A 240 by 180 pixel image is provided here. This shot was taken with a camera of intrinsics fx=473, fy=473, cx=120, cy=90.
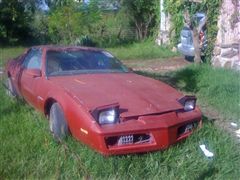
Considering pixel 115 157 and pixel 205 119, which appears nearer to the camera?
pixel 115 157

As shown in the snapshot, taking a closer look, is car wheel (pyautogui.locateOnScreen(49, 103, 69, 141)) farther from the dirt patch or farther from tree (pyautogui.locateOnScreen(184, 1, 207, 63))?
tree (pyautogui.locateOnScreen(184, 1, 207, 63))

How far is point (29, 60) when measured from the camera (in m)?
7.42

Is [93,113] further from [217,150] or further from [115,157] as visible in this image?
[217,150]

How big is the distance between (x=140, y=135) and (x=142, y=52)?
1169 cm

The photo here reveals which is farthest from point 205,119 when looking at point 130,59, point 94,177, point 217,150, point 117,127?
point 130,59

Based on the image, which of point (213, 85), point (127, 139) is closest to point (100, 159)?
point (127, 139)

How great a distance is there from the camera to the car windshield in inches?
255

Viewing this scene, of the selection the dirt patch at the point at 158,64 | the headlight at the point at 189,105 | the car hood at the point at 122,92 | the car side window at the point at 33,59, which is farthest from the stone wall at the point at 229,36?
the headlight at the point at 189,105

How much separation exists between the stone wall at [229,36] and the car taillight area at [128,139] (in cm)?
699

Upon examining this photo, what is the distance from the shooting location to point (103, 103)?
5168mm

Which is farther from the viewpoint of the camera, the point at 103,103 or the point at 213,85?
the point at 213,85

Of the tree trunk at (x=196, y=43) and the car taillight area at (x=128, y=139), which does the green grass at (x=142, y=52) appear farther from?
the car taillight area at (x=128, y=139)

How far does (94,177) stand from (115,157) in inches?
15.6

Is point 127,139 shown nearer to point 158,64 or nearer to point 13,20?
point 158,64
